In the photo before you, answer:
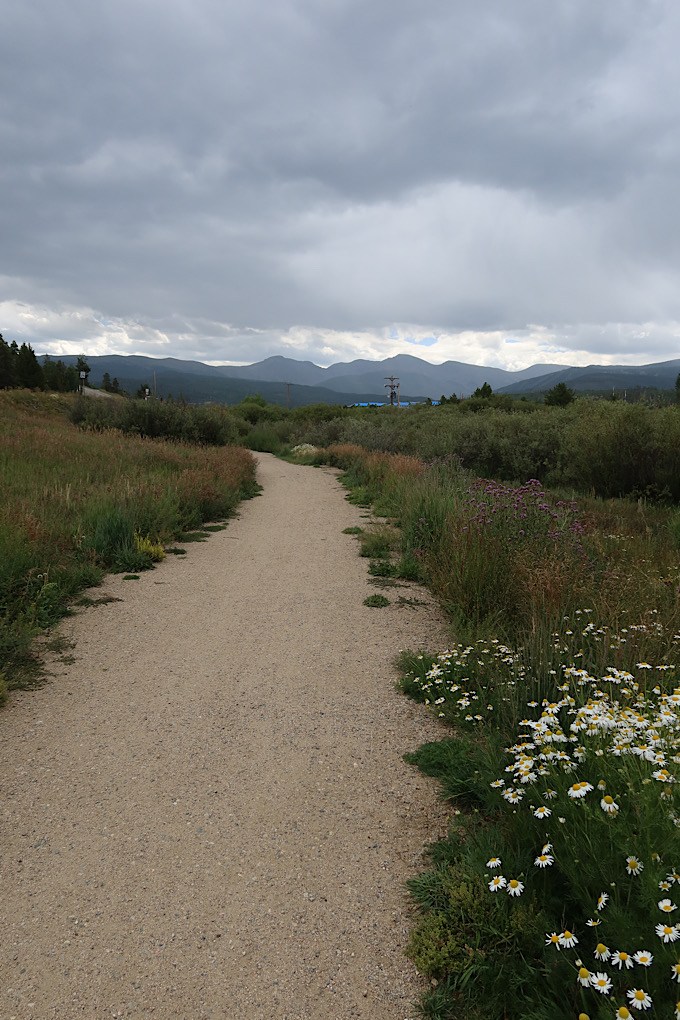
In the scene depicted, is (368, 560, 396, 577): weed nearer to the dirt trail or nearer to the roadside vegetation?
the roadside vegetation

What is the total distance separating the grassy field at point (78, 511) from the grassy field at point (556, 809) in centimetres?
335

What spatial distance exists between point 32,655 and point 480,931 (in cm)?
412

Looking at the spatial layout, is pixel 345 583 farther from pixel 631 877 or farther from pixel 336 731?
pixel 631 877

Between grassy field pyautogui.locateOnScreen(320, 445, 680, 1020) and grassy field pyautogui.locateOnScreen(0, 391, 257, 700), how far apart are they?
3.35 meters

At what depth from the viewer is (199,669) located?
15.9ft

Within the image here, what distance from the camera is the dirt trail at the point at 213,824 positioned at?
220 cm

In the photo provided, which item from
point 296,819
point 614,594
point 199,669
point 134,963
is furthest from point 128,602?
point 614,594

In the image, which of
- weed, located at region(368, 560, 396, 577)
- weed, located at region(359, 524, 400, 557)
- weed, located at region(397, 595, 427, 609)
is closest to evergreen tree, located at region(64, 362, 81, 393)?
weed, located at region(359, 524, 400, 557)

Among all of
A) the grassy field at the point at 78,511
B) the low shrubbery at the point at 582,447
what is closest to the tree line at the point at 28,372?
the grassy field at the point at 78,511

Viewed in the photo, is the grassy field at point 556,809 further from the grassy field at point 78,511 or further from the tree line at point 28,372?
the tree line at point 28,372

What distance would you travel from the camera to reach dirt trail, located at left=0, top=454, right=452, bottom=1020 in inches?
86.7

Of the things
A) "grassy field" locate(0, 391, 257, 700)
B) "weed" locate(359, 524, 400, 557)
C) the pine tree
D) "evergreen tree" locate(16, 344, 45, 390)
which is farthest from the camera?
"evergreen tree" locate(16, 344, 45, 390)

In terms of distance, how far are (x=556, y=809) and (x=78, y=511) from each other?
769 cm

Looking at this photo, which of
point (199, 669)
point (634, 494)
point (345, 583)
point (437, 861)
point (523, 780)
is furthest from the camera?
point (634, 494)
